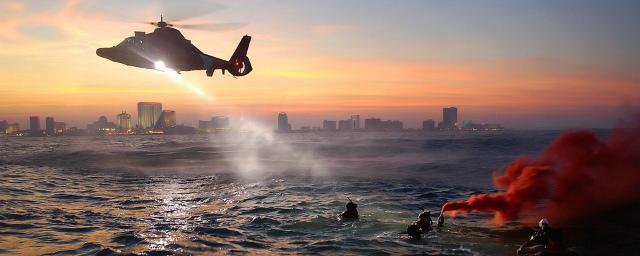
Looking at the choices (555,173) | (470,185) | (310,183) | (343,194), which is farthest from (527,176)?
(310,183)

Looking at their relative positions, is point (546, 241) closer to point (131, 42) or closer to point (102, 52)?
point (131, 42)

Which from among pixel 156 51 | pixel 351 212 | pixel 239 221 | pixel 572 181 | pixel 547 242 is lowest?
pixel 239 221

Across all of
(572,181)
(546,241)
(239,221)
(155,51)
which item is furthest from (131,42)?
(572,181)

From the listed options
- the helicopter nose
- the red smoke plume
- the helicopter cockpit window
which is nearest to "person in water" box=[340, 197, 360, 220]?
the red smoke plume

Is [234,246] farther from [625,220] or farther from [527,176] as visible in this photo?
[625,220]

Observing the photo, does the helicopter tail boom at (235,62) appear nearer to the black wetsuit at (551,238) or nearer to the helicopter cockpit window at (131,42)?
the helicopter cockpit window at (131,42)

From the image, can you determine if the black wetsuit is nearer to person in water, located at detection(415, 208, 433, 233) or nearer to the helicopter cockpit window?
person in water, located at detection(415, 208, 433, 233)
